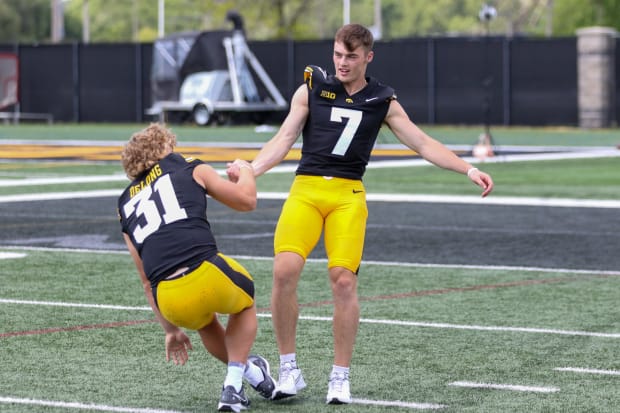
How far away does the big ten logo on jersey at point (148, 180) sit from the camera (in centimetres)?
650

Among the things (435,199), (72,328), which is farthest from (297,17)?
(72,328)

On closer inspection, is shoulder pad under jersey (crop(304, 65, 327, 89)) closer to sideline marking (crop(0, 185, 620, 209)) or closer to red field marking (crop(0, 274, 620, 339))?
red field marking (crop(0, 274, 620, 339))

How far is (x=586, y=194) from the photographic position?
1925 centimetres

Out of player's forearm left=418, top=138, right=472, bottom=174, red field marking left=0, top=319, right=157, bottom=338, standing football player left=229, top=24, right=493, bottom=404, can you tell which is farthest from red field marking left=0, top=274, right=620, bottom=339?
player's forearm left=418, top=138, right=472, bottom=174

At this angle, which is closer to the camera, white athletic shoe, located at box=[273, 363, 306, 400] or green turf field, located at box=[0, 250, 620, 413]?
white athletic shoe, located at box=[273, 363, 306, 400]

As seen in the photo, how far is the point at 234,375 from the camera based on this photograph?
6566 millimetres

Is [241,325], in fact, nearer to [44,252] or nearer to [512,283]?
[512,283]

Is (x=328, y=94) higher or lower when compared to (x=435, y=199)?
higher

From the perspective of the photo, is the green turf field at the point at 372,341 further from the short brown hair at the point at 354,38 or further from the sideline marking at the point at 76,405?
the short brown hair at the point at 354,38

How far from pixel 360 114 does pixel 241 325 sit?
1301 mm

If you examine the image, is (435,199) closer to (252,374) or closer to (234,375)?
(252,374)

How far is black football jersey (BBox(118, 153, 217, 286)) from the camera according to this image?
6441mm

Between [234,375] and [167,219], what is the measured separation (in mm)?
795

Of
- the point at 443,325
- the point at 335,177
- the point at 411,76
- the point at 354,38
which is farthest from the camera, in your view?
the point at 411,76
